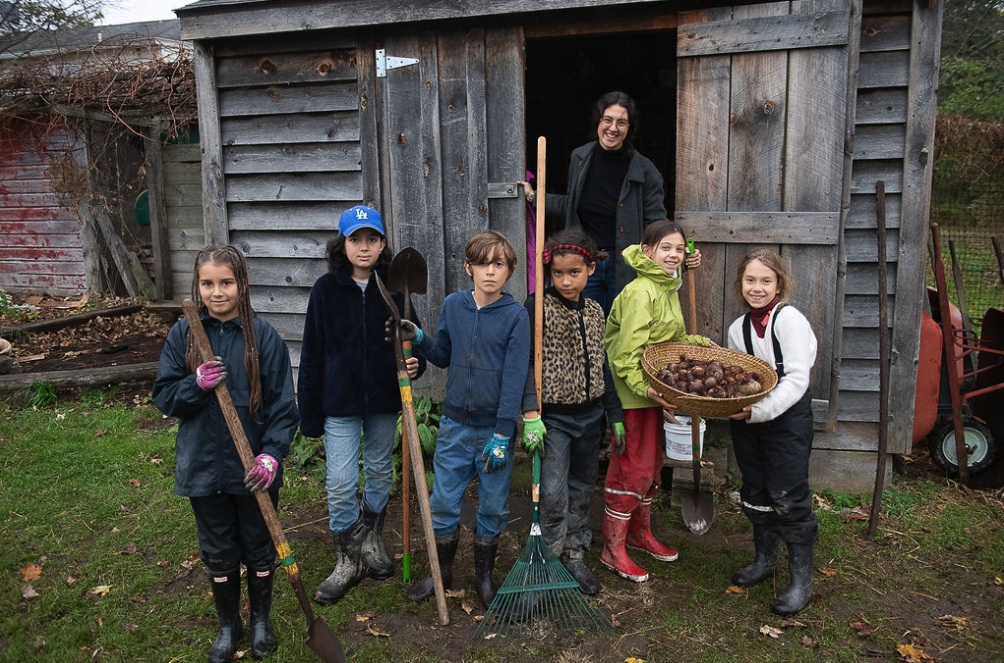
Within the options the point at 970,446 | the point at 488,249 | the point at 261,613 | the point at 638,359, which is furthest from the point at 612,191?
the point at 970,446

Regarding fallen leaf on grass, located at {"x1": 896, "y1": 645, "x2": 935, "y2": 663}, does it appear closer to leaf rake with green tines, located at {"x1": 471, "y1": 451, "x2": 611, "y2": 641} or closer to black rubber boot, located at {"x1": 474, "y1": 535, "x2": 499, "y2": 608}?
leaf rake with green tines, located at {"x1": 471, "y1": 451, "x2": 611, "y2": 641}

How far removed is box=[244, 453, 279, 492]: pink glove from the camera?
2.76 meters

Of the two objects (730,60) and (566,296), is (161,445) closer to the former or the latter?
(566,296)

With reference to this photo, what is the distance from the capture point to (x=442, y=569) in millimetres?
3482

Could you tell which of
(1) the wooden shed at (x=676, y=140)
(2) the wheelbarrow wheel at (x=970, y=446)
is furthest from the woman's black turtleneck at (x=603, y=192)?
(2) the wheelbarrow wheel at (x=970, y=446)

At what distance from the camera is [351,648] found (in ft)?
10.3

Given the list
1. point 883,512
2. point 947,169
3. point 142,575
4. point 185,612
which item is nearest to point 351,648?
point 185,612

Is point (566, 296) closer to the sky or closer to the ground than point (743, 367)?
closer to the sky

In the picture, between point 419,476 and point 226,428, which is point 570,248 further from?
point 226,428

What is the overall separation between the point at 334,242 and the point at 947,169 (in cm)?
802

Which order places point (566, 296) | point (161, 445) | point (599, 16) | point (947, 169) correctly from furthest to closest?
point (947, 169)
point (161, 445)
point (599, 16)
point (566, 296)

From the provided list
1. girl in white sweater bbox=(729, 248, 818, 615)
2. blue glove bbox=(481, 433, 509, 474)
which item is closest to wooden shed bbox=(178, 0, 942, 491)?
girl in white sweater bbox=(729, 248, 818, 615)

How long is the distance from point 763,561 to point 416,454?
6.27ft

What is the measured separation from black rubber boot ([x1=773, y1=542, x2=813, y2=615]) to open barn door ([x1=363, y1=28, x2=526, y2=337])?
7.52 feet
